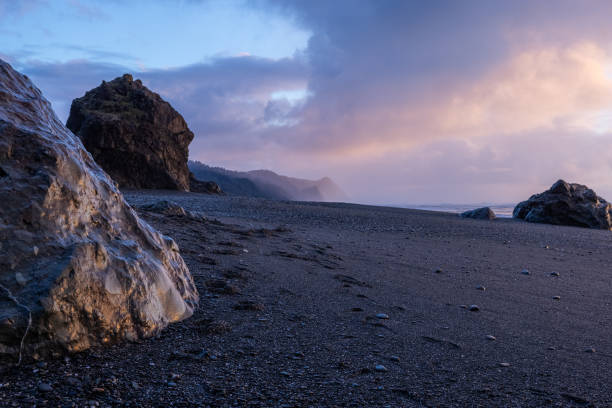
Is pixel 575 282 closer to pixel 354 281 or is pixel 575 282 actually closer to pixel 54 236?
pixel 354 281

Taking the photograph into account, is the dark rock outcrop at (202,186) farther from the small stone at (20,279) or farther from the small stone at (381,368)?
the small stone at (381,368)

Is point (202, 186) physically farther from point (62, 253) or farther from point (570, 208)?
point (62, 253)

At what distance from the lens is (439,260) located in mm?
5945

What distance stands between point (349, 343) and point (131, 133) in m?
18.5

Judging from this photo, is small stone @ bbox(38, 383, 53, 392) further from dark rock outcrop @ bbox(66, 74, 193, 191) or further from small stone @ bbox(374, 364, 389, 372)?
dark rock outcrop @ bbox(66, 74, 193, 191)

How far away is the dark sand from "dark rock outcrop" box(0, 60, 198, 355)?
125 mm

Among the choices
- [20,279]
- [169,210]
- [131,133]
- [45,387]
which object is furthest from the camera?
[131,133]

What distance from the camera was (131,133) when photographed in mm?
18469

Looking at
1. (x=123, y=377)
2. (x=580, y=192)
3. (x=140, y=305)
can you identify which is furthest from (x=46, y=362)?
(x=580, y=192)

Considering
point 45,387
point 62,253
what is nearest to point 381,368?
point 45,387

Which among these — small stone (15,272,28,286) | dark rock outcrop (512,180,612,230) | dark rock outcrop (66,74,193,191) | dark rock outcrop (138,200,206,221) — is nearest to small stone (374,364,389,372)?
small stone (15,272,28,286)

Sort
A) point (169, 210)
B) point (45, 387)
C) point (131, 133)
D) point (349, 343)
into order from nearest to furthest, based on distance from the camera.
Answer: point (45, 387), point (349, 343), point (169, 210), point (131, 133)

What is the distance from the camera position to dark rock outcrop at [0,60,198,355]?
1.74 m

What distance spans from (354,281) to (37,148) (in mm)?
2934
